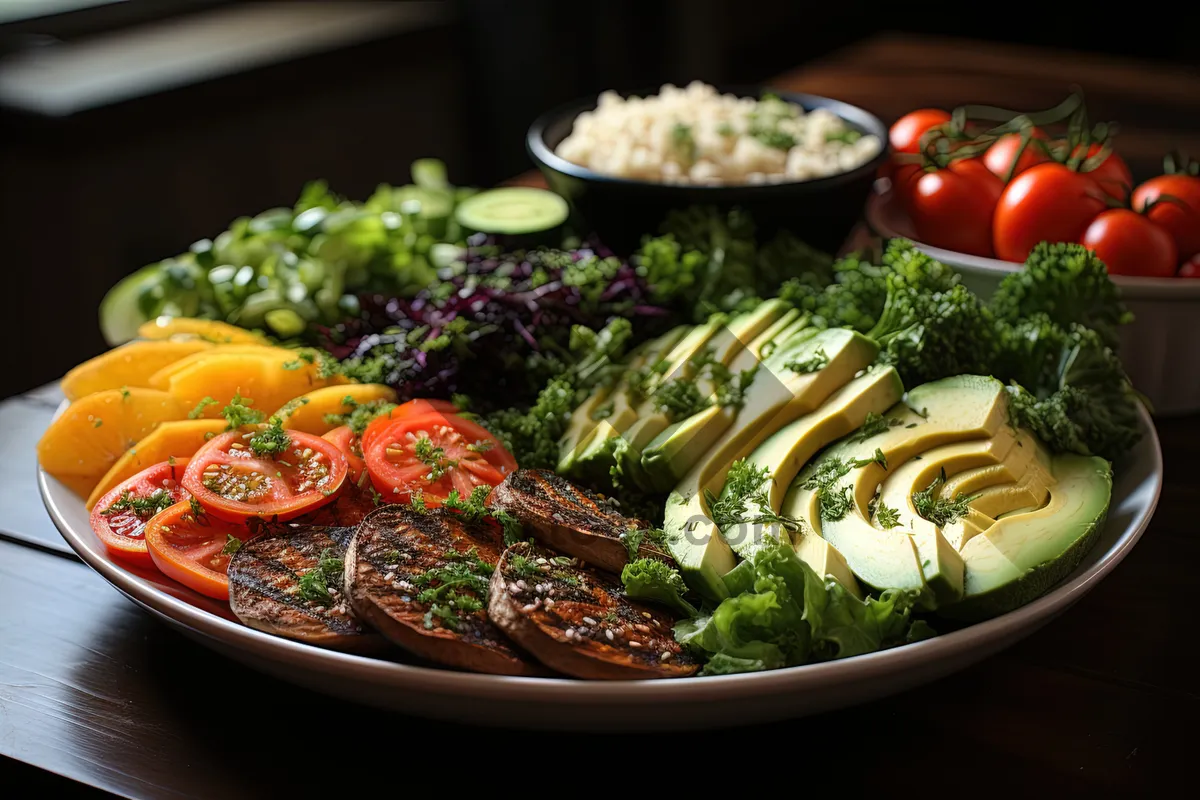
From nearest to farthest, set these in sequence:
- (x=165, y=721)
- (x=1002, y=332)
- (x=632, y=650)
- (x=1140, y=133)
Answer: (x=632, y=650)
(x=165, y=721)
(x=1002, y=332)
(x=1140, y=133)

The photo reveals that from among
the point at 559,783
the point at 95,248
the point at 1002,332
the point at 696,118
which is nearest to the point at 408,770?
the point at 559,783

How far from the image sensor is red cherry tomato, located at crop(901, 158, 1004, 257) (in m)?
2.58

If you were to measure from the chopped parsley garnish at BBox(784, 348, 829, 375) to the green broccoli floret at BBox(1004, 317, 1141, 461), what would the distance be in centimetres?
31

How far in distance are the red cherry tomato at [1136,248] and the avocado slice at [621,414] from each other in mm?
868

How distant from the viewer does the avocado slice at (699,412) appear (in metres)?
1.83

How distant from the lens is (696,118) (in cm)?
292

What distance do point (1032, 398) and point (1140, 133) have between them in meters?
2.59

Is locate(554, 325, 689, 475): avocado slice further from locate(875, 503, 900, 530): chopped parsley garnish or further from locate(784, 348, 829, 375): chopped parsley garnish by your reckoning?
locate(875, 503, 900, 530): chopped parsley garnish

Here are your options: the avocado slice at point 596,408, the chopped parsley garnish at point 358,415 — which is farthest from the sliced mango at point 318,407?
the avocado slice at point 596,408

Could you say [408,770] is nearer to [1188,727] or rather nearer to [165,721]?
[165,721]

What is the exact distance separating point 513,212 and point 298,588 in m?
1.57

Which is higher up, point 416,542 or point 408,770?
point 416,542

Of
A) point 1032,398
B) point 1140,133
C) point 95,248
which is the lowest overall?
point 95,248

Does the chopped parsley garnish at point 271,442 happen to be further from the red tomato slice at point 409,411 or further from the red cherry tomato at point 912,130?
the red cherry tomato at point 912,130
